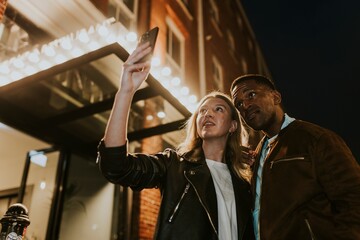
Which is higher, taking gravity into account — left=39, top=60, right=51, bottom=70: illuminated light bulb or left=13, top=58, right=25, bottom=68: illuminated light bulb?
left=13, top=58, right=25, bottom=68: illuminated light bulb

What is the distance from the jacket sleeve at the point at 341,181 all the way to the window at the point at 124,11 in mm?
6255

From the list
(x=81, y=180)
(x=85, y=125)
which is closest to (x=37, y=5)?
(x=85, y=125)

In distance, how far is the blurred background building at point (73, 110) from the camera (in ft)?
12.9

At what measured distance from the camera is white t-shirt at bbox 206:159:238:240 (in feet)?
6.58

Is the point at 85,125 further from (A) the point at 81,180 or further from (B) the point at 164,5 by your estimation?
(B) the point at 164,5

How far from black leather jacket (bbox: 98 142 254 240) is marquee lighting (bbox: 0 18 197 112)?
205 cm

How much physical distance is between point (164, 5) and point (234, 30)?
9658 millimetres

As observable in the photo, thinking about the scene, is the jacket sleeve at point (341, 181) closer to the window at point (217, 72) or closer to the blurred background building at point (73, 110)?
the blurred background building at point (73, 110)

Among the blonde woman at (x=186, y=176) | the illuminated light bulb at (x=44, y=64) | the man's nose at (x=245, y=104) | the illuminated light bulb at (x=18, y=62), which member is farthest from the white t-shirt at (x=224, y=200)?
the illuminated light bulb at (x=18, y=62)

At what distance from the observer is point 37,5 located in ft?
16.2

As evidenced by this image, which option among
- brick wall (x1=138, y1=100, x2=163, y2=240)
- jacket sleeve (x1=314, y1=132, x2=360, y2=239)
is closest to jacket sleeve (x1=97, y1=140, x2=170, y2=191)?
jacket sleeve (x1=314, y1=132, x2=360, y2=239)

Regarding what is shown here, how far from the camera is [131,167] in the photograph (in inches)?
76.1

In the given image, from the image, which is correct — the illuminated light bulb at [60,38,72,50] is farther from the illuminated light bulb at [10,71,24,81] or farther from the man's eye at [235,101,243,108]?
the man's eye at [235,101,243,108]

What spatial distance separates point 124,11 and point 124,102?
20.8ft
